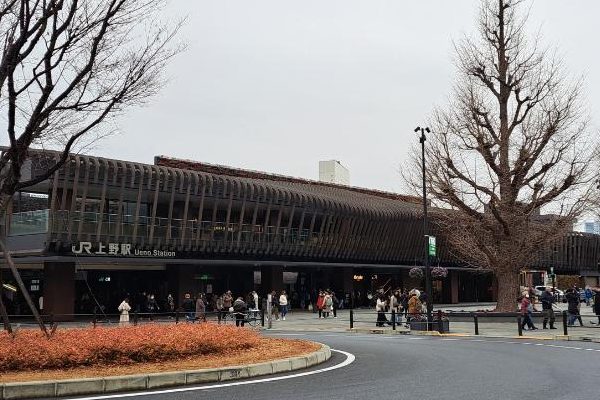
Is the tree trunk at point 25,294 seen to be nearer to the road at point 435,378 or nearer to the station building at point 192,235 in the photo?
the road at point 435,378

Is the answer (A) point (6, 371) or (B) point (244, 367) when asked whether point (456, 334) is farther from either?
(A) point (6, 371)

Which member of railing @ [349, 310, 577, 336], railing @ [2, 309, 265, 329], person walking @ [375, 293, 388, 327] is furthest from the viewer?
railing @ [2, 309, 265, 329]

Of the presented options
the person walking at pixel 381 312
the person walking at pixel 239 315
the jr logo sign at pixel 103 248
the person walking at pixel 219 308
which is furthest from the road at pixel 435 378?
the jr logo sign at pixel 103 248

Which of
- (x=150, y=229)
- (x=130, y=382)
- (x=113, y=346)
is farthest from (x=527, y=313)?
(x=150, y=229)

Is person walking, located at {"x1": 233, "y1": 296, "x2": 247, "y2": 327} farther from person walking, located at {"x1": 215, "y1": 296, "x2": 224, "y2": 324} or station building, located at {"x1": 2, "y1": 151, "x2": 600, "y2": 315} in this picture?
station building, located at {"x1": 2, "y1": 151, "x2": 600, "y2": 315}

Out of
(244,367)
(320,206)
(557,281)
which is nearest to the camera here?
(244,367)

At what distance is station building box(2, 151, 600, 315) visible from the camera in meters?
35.7

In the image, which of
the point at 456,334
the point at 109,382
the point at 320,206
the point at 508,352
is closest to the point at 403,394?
the point at 109,382

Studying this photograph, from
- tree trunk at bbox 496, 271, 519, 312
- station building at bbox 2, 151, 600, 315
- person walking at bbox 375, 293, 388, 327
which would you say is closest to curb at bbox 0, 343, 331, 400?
person walking at bbox 375, 293, 388, 327

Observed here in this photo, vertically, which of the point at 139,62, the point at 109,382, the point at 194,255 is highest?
the point at 139,62

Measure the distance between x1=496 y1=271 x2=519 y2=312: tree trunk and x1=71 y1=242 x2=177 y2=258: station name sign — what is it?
63.7 ft

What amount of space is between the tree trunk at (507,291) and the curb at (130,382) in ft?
71.1

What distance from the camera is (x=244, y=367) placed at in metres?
11.4

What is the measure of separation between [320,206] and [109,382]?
38451 mm
